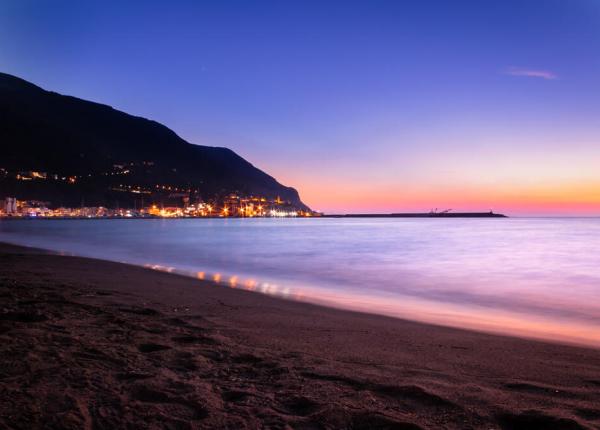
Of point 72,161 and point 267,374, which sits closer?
point 267,374

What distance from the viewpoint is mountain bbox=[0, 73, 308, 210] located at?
130125 millimetres

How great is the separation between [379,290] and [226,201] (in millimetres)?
170023

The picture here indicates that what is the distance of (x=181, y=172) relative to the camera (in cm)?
19275

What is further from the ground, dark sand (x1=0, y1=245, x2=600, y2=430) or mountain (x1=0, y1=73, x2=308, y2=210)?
mountain (x1=0, y1=73, x2=308, y2=210)

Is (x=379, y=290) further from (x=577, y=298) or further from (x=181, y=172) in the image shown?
(x=181, y=172)

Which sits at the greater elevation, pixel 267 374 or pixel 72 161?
pixel 72 161

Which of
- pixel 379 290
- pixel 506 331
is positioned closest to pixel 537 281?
pixel 379 290

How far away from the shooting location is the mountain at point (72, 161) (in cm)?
13012

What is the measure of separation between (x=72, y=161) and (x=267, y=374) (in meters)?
154

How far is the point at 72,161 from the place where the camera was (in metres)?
139

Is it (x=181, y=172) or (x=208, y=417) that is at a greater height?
(x=181, y=172)

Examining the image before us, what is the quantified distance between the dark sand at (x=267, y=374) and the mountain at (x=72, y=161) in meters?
141

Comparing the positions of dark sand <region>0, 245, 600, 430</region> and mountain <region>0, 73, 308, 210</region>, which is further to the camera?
mountain <region>0, 73, 308, 210</region>

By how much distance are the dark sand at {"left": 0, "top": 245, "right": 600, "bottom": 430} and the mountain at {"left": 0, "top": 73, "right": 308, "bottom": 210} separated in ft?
463
